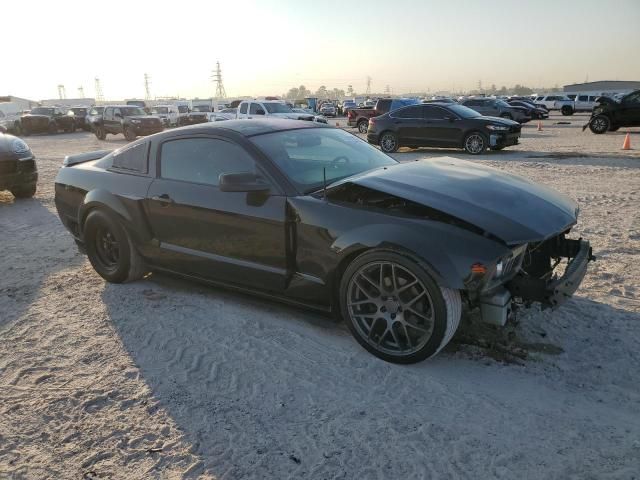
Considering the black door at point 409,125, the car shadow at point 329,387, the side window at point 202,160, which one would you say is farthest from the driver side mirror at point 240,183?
the black door at point 409,125

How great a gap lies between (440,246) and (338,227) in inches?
28.2

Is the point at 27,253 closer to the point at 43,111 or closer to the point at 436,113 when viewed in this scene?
the point at 436,113

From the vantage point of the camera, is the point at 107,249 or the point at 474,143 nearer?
the point at 107,249

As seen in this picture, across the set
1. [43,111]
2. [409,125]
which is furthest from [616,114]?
[43,111]

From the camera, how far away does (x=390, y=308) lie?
3.37m

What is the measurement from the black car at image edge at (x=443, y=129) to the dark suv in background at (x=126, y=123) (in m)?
12.3

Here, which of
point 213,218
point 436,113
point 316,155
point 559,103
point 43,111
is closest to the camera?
point 213,218

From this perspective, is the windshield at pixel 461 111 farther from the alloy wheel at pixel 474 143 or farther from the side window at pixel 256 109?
the side window at pixel 256 109

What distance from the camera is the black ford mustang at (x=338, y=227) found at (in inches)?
125

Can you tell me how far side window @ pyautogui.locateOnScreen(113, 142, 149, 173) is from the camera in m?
4.69

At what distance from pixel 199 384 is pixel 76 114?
1400 inches

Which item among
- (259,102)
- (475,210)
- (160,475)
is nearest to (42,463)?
(160,475)

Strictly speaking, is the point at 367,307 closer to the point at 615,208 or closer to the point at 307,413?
the point at 307,413

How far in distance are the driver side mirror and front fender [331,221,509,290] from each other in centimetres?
88
